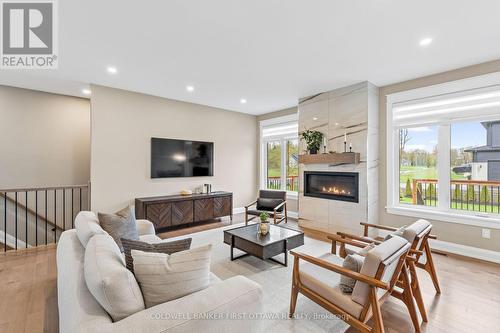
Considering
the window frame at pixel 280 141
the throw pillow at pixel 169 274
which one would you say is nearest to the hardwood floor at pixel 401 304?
the throw pillow at pixel 169 274

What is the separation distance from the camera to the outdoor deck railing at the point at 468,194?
3424 mm

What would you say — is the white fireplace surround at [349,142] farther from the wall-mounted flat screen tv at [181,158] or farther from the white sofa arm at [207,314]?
the white sofa arm at [207,314]

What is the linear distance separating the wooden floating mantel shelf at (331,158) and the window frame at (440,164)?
0.68m

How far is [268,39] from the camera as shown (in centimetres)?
278

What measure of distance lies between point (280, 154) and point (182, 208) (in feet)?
→ 9.88

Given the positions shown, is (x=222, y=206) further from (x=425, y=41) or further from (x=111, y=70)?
(x=425, y=41)

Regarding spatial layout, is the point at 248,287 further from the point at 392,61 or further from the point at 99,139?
the point at 99,139

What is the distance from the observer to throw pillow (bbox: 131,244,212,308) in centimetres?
127

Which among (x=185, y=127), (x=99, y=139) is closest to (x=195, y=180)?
(x=185, y=127)

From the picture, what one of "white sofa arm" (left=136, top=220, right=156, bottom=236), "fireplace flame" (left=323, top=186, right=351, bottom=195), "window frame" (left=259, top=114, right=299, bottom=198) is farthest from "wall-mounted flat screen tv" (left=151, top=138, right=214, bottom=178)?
"fireplace flame" (left=323, top=186, right=351, bottom=195)

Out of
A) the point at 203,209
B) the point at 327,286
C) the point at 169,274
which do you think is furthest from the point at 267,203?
the point at 169,274

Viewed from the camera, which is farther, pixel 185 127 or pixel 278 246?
pixel 185 127

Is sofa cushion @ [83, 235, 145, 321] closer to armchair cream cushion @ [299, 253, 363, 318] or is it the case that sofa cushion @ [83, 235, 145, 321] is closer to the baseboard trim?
armchair cream cushion @ [299, 253, 363, 318]

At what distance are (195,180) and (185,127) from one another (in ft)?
4.10
